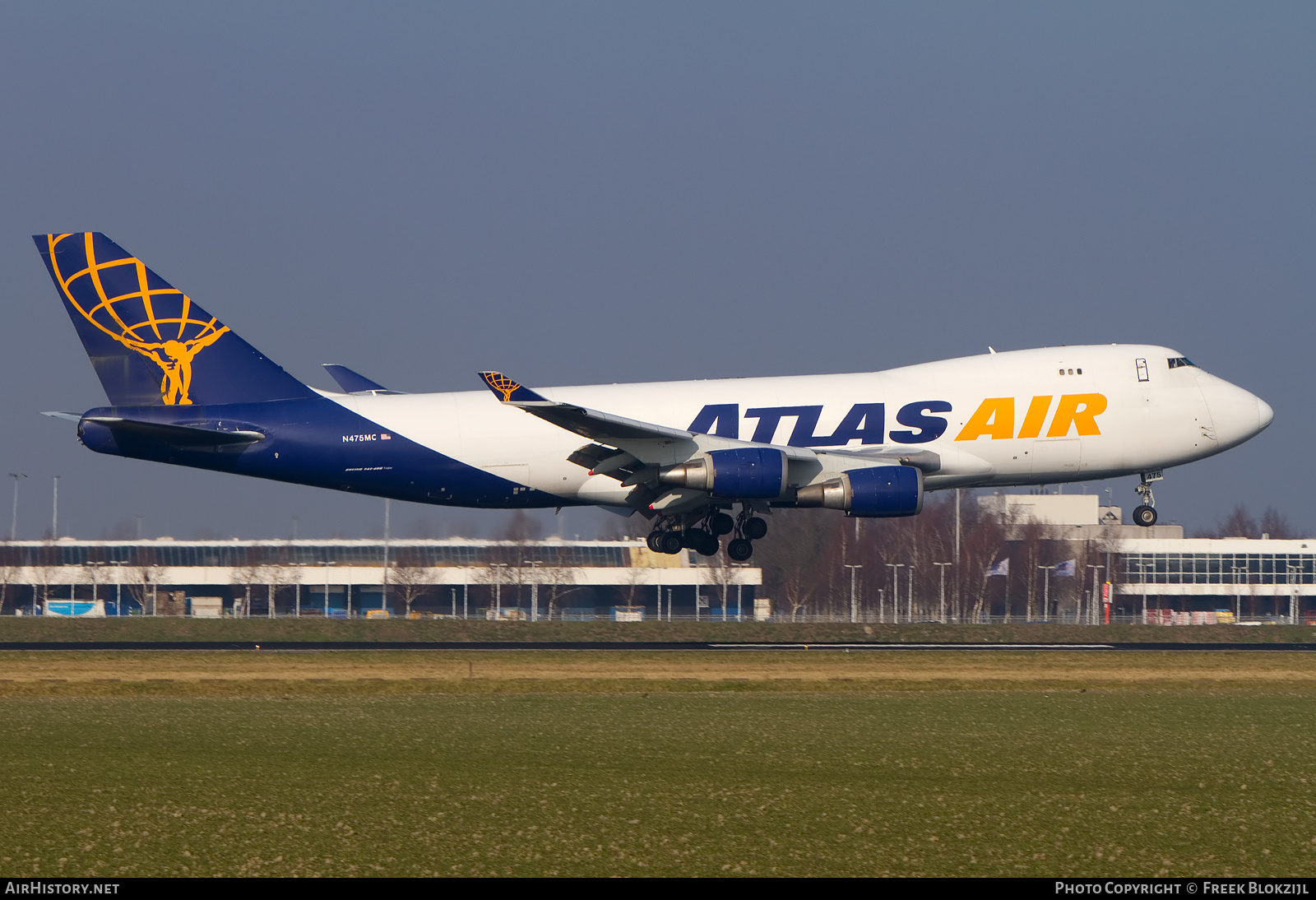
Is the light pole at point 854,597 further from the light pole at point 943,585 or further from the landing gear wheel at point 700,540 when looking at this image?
the landing gear wheel at point 700,540

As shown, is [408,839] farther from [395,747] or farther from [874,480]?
[874,480]

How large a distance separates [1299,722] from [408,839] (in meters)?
20.1

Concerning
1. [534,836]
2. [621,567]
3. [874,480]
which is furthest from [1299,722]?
[621,567]

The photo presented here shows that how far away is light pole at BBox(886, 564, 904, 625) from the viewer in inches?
4178

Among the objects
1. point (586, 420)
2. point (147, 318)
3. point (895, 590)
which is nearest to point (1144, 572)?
point (895, 590)

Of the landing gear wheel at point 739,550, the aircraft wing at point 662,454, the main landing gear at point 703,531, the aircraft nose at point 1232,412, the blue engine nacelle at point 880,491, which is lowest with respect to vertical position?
the landing gear wheel at point 739,550

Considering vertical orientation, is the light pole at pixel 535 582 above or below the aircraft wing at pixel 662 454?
below

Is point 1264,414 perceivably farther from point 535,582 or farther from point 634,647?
point 535,582

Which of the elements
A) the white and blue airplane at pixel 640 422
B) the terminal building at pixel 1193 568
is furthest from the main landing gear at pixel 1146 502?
the terminal building at pixel 1193 568

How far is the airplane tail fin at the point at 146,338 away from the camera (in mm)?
43125

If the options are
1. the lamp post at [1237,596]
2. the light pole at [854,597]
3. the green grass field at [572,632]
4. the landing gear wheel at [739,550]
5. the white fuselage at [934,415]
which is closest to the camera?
the white fuselage at [934,415]

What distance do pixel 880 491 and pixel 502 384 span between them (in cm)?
1125

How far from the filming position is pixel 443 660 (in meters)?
43.9
